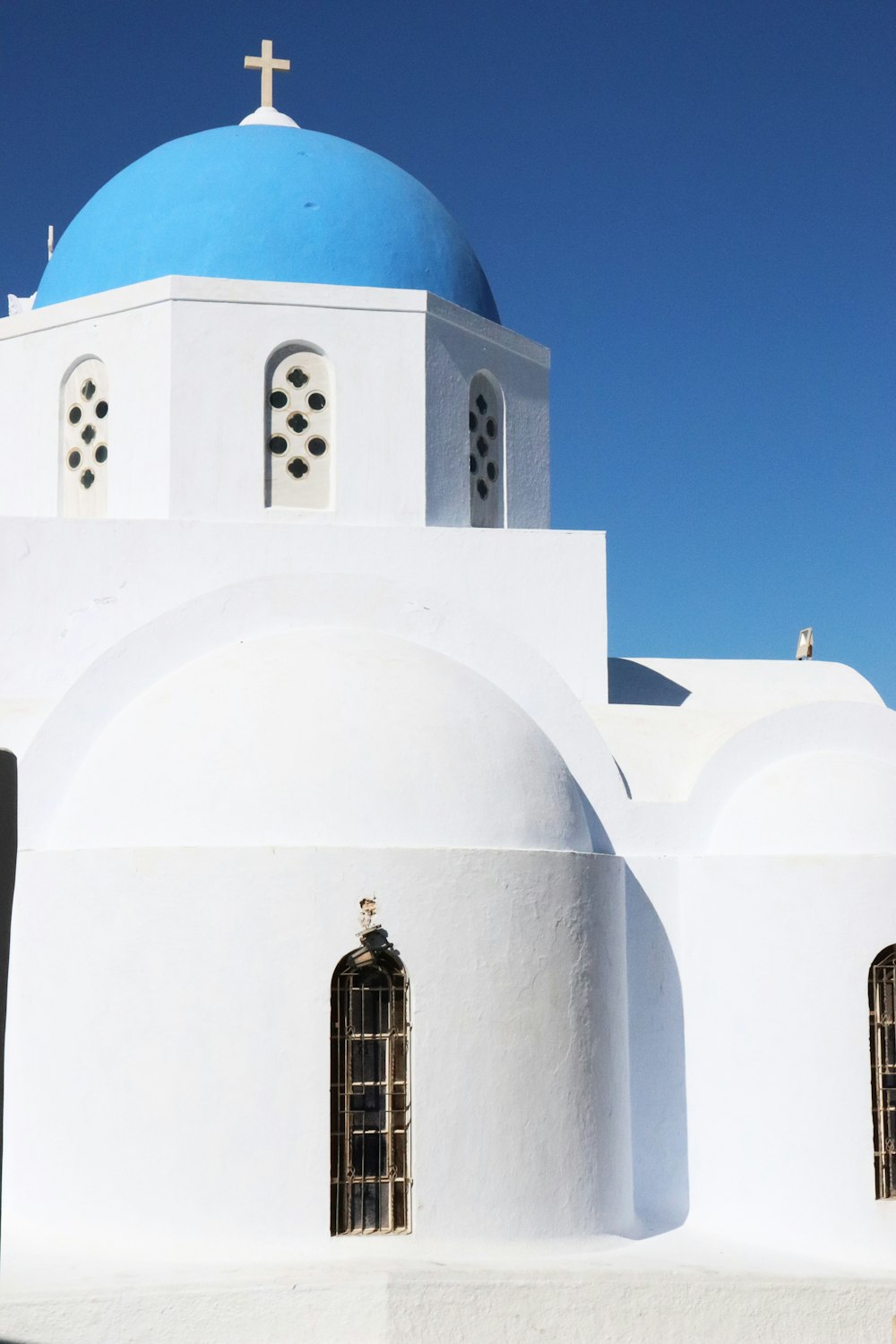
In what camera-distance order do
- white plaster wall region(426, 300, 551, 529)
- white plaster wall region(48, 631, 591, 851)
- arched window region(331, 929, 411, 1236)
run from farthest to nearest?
white plaster wall region(426, 300, 551, 529) < white plaster wall region(48, 631, 591, 851) < arched window region(331, 929, 411, 1236)

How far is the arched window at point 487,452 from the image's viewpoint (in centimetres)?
1163

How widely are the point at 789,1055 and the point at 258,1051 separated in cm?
301

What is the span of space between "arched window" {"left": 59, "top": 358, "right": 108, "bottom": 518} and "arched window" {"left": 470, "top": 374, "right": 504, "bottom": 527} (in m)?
2.57

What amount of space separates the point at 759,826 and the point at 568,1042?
1.86 metres

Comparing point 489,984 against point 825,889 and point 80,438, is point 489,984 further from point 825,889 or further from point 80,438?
point 80,438

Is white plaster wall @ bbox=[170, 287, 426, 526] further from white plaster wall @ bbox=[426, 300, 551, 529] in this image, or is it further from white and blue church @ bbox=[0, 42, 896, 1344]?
white plaster wall @ bbox=[426, 300, 551, 529]

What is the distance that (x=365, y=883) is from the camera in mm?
8336

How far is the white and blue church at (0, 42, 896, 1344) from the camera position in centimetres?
810

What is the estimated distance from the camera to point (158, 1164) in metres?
8.16

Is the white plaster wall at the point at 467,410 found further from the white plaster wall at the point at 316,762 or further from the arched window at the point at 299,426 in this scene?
the white plaster wall at the point at 316,762

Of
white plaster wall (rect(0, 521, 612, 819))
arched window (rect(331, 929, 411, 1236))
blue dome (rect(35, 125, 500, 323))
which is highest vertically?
blue dome (rect(35, 125, 500, 323))

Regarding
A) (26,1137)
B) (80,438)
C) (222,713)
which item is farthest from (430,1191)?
(80,438)

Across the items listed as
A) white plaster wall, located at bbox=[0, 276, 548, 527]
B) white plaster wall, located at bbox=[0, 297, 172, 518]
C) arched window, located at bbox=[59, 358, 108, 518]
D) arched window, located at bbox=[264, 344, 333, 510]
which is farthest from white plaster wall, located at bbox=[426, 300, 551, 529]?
arched window, located at bbox=[59, 358, 108, 518]

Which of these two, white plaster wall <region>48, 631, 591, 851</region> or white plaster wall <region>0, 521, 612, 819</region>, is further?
white plaster wall <region>0, 521, 612, 819</region>
